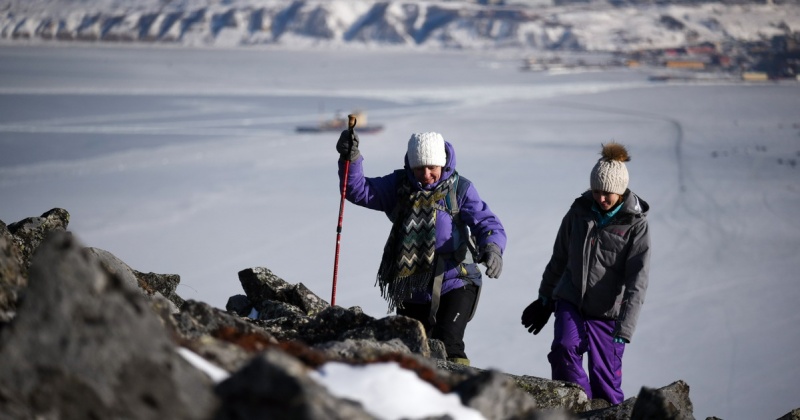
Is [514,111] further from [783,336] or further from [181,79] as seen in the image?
[783,336]

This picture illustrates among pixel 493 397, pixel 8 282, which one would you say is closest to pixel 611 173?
pixel 493 397

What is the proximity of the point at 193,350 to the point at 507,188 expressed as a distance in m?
17.1

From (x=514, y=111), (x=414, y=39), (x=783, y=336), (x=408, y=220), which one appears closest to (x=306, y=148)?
(x=514, y=111)

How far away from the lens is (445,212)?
4531 millimetres

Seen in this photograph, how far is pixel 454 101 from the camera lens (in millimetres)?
36969

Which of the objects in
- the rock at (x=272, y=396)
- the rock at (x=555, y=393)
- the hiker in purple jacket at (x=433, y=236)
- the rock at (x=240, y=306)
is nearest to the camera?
the rock at (x=272, y=396)

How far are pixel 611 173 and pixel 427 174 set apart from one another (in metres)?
0.81

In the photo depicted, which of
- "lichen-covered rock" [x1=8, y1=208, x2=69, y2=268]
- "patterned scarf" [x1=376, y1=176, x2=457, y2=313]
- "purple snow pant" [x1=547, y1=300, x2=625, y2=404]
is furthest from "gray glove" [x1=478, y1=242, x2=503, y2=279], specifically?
"lichen-covered rock" [x1=8, y1=208, x2=69, y2=268]

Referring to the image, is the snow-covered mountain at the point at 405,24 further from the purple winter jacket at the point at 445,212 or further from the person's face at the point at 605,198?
the person's face at the point at 605,198

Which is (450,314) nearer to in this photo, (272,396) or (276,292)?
(276,292)

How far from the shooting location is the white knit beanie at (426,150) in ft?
14.4

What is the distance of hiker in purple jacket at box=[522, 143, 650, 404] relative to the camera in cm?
428

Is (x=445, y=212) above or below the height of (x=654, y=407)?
above

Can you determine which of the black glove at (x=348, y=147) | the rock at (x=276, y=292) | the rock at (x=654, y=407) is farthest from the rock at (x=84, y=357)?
the rock at (x=276, y=292)
